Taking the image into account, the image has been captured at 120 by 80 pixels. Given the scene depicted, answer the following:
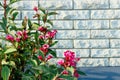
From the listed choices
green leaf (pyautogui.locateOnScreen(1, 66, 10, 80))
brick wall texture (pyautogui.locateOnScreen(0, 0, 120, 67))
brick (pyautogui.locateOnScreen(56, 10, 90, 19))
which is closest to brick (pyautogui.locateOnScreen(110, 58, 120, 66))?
brick wall texture (pyautogui.locateOnScreen(0, 0, 120, 67))

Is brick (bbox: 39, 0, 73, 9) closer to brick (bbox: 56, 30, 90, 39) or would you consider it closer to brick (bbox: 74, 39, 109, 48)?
brick (bbox: 56, 30, 90, 39)

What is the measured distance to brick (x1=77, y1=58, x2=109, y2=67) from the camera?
4.84m

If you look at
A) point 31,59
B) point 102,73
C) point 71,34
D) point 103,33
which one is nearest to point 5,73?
point 31,59

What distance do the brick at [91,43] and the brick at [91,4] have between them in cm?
50

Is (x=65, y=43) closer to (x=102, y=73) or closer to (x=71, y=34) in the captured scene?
(x=71, y=34)

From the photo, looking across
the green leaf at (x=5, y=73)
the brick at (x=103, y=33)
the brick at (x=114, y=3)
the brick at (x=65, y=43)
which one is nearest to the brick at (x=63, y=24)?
the brick at (x=65, y=43)

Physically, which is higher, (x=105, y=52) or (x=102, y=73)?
(x=105, y=52)

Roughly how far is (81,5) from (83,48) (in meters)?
0.63

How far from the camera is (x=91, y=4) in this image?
470 centimetres

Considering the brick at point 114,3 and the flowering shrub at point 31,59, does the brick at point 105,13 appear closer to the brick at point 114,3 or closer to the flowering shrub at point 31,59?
the brick at point 114,3

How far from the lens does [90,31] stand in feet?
15.6

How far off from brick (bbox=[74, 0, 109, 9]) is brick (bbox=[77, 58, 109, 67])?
77 centimetres

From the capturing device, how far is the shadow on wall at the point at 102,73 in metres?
4.35

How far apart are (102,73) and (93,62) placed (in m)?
0.35
